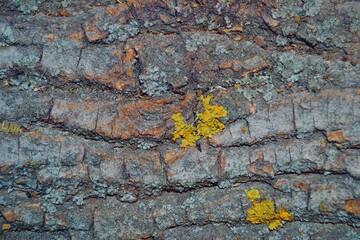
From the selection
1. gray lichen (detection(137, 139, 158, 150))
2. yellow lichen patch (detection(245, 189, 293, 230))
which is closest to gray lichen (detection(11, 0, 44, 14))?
gray lichen (detection(137, 139, 158, 150))

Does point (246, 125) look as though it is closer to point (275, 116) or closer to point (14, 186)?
point (275, 116)

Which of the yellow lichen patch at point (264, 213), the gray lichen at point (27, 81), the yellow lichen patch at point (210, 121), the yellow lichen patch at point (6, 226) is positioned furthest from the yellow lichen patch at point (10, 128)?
the yellow lichen patch at point (264, 213)

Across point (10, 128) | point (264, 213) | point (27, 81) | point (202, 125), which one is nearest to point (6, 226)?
point (10, 128)

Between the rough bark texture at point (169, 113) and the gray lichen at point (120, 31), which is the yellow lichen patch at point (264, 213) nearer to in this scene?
the rough bark texture at point (169, 113)

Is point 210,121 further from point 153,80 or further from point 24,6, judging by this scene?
point 24,6

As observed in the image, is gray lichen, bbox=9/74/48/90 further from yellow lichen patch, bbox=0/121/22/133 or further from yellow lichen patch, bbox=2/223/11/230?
yellow lichen patch, bbox=2/223/11/230
